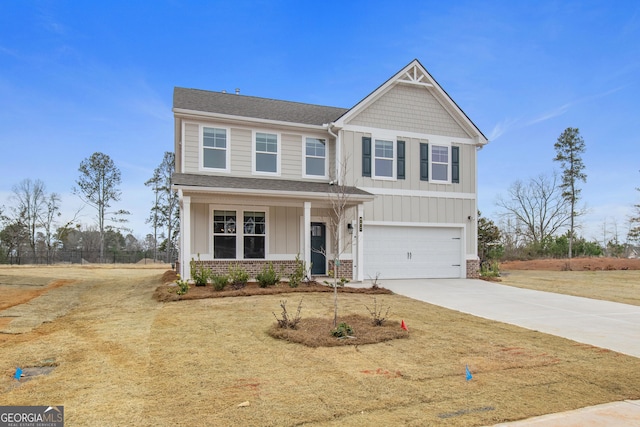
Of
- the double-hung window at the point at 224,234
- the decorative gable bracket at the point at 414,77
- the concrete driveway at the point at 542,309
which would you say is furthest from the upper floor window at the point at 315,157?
A: the concrete driveway at the point at 542,309

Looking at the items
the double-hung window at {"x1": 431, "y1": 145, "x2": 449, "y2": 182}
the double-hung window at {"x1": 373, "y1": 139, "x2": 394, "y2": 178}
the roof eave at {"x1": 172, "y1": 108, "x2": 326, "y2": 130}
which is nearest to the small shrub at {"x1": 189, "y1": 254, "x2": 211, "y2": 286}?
the roof eave at {"x1": 172, "y1": 108, "x2": 326, "y2": 130}

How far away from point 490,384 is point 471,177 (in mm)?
13640

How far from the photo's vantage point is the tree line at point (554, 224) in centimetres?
2966

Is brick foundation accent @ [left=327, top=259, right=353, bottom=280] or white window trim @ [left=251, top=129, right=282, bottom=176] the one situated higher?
white window trim @ [left=251, top=129, right=282, bottom=176]

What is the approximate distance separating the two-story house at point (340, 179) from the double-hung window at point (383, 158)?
40mm

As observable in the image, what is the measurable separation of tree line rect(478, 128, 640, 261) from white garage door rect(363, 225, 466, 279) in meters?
6.78

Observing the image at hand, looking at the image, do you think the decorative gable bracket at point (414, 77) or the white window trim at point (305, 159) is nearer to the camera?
the white window trim at point (305, 159)

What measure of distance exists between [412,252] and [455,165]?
4.14 m

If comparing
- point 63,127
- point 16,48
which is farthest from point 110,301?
point 63,127

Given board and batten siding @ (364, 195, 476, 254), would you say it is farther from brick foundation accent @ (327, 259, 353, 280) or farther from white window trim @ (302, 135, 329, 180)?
white window trim @ (302, 135, 329, 180)

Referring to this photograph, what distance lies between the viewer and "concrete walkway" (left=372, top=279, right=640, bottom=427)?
12.6 feet

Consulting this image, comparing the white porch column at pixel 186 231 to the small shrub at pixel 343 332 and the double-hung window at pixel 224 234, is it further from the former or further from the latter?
the small shrub at pixel 343 332

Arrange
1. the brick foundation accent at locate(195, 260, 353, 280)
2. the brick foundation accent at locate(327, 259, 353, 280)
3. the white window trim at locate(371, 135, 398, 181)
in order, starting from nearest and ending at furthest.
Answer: the brick foundation accent at locate(195, 260, 353, 280) → the brick foundation accent at locate(327, 259, 353, 280) → the white window trim at locate(371, 135, 398, 181)

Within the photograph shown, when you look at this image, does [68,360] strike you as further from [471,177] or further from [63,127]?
[63,127]
